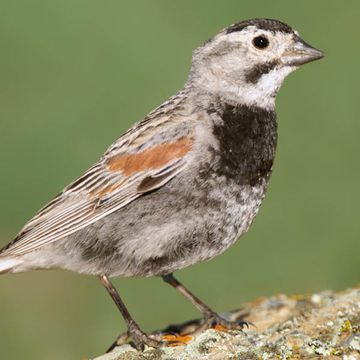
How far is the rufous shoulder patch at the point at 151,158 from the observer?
820 centimetres

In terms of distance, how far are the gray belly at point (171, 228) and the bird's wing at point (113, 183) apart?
11 centimetres

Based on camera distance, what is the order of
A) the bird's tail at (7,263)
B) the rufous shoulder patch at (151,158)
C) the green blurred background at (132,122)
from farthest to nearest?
the green blurred background at (132,122) → the bird's tail at (7,263) → the rufous shoulder patch at (151,158)

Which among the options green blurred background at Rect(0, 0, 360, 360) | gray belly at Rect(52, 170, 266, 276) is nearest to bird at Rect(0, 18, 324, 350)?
gray belly at Rect(52, 170, 266, 276)

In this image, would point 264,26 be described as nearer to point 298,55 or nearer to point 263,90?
point 298,55

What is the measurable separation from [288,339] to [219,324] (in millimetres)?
991

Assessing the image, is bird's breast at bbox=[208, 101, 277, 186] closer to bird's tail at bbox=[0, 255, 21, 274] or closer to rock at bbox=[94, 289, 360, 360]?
rock at bbox=[94, 289, 360, 360]

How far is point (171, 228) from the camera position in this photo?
26.3 feet

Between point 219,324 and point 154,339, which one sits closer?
point 154,339

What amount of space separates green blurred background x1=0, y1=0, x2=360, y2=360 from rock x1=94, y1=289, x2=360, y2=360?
2495 millimetres

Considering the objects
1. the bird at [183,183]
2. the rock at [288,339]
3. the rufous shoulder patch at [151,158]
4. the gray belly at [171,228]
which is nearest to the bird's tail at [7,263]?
the bird at [183,183]

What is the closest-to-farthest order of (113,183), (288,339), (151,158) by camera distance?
(288,339) < (151,158) < (113,183)

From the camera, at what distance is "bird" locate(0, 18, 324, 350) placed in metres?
8.04

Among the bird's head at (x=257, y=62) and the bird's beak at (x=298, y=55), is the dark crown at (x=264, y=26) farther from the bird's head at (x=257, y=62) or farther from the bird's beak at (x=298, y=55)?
the bird's beak at (x=298, y=55)

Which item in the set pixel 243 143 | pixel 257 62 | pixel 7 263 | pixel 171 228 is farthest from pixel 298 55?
pixel 7 263
